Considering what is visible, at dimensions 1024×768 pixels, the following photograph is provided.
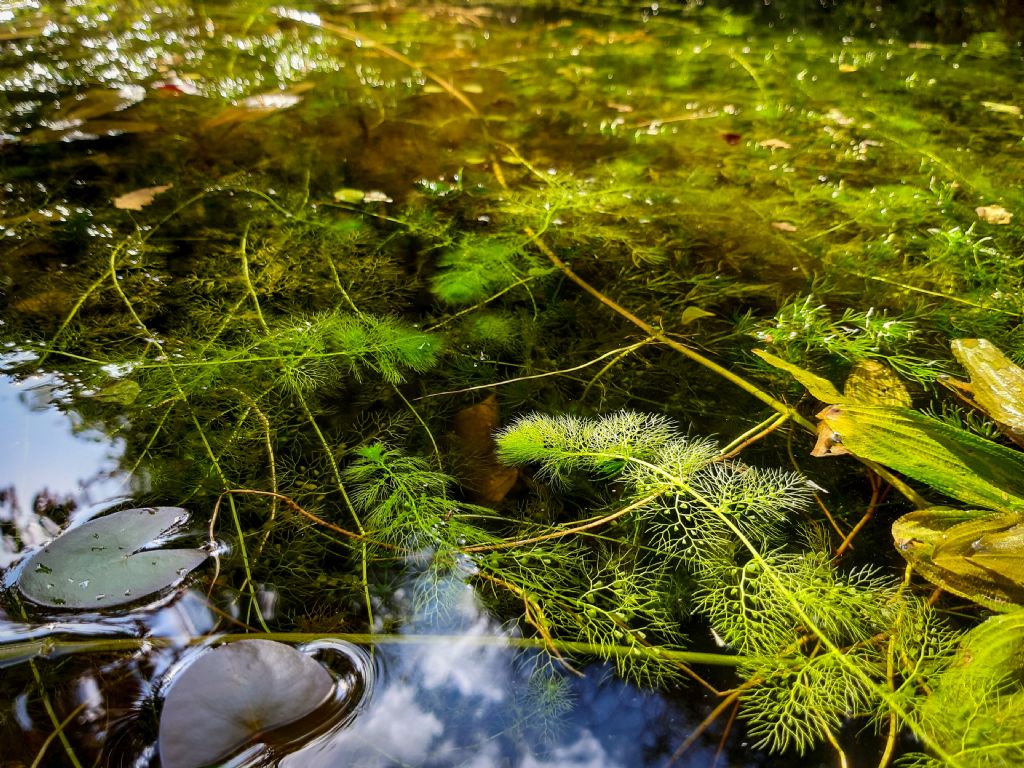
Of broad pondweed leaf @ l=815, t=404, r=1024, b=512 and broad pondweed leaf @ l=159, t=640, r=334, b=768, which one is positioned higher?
broad pondweed leaf @ l=815, t=404, r=1024, b=512

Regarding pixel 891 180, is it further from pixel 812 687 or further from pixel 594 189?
pixel 812 687

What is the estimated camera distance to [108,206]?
213cm

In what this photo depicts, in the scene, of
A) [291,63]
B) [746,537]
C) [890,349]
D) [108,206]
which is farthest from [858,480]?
[291,63]

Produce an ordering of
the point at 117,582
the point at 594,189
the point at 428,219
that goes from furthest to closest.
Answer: the point at 594,189 < the point at 428,219 < the point at 117,582

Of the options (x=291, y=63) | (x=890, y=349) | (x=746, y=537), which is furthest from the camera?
(x=291, y=63)

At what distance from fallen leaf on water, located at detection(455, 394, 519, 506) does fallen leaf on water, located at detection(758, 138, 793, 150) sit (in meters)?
1.97

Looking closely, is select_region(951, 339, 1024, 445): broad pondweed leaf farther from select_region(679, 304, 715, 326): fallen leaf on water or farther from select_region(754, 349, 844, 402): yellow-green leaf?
select_region(679, 304, 715, 326): fallen leaf on water

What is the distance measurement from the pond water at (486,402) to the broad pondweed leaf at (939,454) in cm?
12

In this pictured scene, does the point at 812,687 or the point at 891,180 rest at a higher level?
the point at 891,180

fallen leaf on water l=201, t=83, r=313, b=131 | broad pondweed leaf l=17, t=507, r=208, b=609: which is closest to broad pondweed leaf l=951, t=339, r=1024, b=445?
broad pondweed leaf l=17, t=507, r=208, b=609

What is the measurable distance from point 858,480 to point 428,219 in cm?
147

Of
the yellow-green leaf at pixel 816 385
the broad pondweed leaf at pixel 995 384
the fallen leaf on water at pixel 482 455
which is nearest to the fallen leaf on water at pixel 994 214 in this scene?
the broad pondweed leaf at pixel 995 384

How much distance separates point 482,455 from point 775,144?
2.18 meters

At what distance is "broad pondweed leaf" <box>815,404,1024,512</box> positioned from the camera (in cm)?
112
